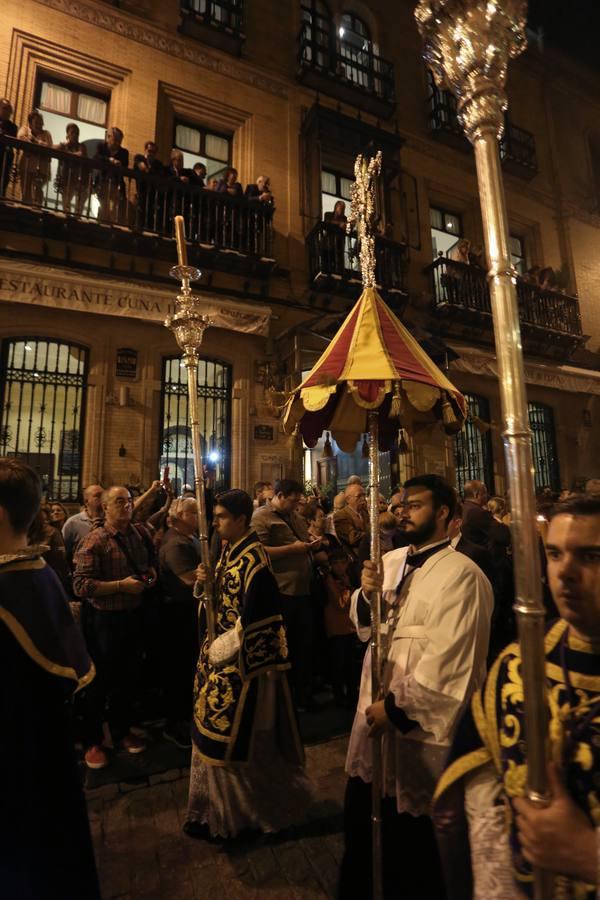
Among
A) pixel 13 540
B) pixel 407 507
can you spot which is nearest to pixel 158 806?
pixel 13 540

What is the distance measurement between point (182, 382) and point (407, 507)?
24.6ft

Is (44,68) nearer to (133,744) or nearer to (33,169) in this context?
(33,169)

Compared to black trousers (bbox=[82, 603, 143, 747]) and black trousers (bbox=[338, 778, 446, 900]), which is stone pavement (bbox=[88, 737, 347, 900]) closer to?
black trousers (bbox=[338, 778, 446, 900])

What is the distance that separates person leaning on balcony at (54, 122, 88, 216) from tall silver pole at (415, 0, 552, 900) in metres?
8.54

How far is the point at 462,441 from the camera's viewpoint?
12516 mm

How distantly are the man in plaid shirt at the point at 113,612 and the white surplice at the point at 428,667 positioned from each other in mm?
2355

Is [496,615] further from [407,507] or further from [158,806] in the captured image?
[158,806]

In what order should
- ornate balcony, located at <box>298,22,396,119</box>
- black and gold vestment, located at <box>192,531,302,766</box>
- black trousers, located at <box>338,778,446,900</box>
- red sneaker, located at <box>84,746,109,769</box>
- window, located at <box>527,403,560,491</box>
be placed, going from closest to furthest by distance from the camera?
black trousers, located at <box>338,778,446,900</box>
black and gold vestment, located at <box>192,531,302,766</box>
red sneaker, located at <box>84,746,109,769</box>
ornate balcony, located at <box>298,22,396,119</box>
window, located at <box>527,403,560,491</box>

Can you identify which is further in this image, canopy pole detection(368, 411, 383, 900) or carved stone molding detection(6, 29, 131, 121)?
carved stone molding detection(6, 29, 131, 121)

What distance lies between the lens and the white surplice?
200cm

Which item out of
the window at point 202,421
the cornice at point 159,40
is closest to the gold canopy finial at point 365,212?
the window at point 202,421

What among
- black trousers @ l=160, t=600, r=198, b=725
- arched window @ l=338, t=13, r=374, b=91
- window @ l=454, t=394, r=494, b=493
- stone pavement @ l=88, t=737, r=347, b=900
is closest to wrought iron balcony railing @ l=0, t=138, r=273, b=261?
arched window @ l=338, t=13, r=374, b=91

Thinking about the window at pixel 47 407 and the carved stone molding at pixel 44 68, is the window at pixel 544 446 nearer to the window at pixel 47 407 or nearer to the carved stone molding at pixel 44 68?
the window at pixel 47 407

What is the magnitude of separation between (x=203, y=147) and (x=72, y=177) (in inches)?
143
